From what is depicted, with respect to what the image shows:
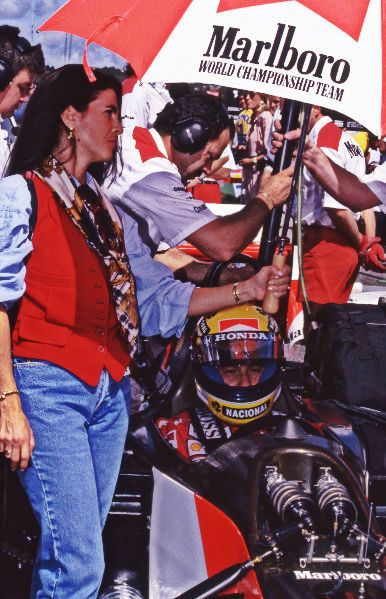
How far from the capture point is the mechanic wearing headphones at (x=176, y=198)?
10.5 ft

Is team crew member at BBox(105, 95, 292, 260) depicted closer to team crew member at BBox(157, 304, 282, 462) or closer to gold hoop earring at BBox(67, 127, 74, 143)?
team crew member at BBox(157, 304, 282, 462)

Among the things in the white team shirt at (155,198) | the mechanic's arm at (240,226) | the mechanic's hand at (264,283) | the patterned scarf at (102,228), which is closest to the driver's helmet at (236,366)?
the mechanic's hand at (264,283)

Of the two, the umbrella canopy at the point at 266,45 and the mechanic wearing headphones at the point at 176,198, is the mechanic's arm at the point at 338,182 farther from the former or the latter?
the umbrella canopy at the point at 266,45

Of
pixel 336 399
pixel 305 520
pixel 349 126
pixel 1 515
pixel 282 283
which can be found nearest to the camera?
pixel 305 520

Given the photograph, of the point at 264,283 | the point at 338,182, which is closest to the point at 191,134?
the point at 264,283

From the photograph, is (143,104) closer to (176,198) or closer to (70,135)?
(176,198)

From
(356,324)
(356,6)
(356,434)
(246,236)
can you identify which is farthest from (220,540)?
(356,6)

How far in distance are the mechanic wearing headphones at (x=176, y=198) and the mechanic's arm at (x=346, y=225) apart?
1768 mm

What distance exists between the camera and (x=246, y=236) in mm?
3189

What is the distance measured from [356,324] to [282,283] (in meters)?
0.53

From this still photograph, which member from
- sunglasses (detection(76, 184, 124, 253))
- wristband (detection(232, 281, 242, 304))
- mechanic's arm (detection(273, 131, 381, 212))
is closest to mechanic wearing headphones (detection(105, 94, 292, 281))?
wristband (detection(232, 281, 242, 304))

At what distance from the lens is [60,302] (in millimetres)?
2252

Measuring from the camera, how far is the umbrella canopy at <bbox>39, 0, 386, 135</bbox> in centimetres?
278

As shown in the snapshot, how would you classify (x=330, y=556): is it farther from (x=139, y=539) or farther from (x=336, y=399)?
(x=336, y=399)
